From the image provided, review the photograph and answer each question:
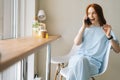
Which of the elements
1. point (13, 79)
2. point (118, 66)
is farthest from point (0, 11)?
point (118, 66)

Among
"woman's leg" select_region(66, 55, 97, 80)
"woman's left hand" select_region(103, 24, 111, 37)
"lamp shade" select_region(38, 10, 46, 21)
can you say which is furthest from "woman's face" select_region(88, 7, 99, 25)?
"lamp shade" select_region(38, 10, 46, 21)

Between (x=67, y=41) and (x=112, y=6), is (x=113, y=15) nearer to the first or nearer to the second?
(x=112, y=6)

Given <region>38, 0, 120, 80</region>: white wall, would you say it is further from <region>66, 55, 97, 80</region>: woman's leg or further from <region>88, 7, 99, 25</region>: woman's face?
<region>66, 55, 97, 80</region>: woman's leg

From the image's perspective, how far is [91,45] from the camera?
226cm

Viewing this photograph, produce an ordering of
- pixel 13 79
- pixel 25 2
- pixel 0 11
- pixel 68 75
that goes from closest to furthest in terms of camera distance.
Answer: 1. pixel 68 75
2. pixel 0 11
3. pixel 13 79
4. pixel 25 2

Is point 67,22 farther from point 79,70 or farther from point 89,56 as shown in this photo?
point 79,70

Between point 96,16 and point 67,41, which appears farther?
point 67,41

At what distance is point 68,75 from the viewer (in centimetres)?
195

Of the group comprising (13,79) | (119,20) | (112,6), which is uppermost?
(112,6)

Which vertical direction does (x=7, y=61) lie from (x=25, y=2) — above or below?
below

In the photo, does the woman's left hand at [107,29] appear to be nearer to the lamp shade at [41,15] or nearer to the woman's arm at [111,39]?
the woman's arm at [111,39]

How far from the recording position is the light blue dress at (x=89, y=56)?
1.93 meters

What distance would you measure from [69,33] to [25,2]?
752 millimetres

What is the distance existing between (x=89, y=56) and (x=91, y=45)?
0.14 m
